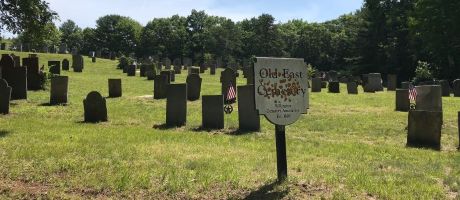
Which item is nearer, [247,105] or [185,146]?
[185,146]

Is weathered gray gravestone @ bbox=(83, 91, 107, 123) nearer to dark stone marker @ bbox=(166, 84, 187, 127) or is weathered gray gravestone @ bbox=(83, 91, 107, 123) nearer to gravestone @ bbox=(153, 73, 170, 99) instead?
dark stone marker @ bbox=(166, 84, 187, 127)

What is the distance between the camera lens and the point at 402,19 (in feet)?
225

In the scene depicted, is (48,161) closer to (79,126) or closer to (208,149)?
(208,149)

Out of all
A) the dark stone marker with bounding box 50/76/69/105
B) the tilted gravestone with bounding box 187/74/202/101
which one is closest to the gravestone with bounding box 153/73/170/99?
the tilted gravestone with bounding box 187/74/202/101

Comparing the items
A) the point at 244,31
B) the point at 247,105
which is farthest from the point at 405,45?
the point at 247,105

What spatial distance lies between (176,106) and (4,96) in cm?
494

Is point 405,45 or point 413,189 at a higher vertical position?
point 405,45

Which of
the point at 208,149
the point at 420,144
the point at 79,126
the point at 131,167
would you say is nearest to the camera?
the point at 131,167

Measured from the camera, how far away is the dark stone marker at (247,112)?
14.0 meters

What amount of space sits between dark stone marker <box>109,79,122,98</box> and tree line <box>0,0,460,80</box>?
3847 millimetres

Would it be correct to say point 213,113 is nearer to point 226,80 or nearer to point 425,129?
point 425,129

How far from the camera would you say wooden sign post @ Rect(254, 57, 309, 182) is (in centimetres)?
725

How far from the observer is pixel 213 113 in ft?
47.5

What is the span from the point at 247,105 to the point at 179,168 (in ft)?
19.0
